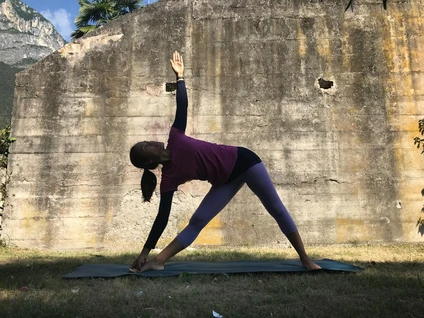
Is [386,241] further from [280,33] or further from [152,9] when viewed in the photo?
[152,9]

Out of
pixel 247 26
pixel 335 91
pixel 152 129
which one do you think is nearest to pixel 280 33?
pixel 247 26

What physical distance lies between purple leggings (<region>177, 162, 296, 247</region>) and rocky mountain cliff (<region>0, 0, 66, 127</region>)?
56.5 m

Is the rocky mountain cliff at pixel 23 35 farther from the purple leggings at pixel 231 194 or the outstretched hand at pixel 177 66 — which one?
the purple leggings at pixel 231 194

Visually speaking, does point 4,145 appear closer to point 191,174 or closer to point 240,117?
point 240,117

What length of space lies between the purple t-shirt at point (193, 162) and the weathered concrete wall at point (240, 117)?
2.52 m

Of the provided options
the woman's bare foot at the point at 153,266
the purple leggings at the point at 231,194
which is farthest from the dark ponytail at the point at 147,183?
the woman's bare foot at the point at 153,266

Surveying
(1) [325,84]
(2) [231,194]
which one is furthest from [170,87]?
(2) [231,194]

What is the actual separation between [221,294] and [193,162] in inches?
39.3

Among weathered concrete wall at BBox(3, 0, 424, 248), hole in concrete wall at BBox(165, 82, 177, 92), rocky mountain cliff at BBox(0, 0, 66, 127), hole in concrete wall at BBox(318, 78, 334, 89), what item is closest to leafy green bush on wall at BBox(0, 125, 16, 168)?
weathered concrete wall at BBox(3, 0, 424, 248)

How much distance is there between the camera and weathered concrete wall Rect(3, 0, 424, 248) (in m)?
5.37

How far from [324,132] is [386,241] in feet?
5.73

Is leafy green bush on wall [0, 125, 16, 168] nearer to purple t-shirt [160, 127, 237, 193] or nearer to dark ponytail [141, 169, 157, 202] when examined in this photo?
dark ponytail [141, 169, 157, 202]

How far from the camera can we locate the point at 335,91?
226 inches

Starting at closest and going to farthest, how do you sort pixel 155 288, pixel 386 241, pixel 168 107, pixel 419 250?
pixel 155 288 → pixel 419 250 → pixel 386 241 → pixel 168 107
